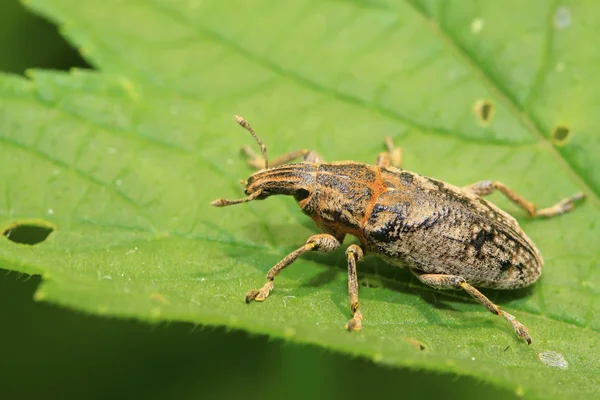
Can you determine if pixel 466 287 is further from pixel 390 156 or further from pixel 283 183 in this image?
pixel 283 183

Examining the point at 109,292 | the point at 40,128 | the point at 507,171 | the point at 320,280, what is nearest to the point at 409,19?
the point at 507,171

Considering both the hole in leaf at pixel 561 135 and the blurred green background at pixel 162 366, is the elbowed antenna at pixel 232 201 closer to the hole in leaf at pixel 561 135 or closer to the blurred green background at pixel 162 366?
the blurred green background at pixel 162 366

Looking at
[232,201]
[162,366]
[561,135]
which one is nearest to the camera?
[232,201]

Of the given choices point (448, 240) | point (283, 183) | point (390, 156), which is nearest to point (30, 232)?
point (283, 183)

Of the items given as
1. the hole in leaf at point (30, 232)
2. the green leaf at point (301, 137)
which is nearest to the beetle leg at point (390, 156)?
the green leaf at point (301, 137)

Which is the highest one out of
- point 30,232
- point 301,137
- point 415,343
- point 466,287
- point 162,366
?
point 301,137

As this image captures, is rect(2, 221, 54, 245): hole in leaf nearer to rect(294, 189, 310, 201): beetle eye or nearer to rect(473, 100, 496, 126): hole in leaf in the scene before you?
rect(294, 189, 310, 201): beetle eye

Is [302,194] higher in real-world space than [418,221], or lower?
lower
